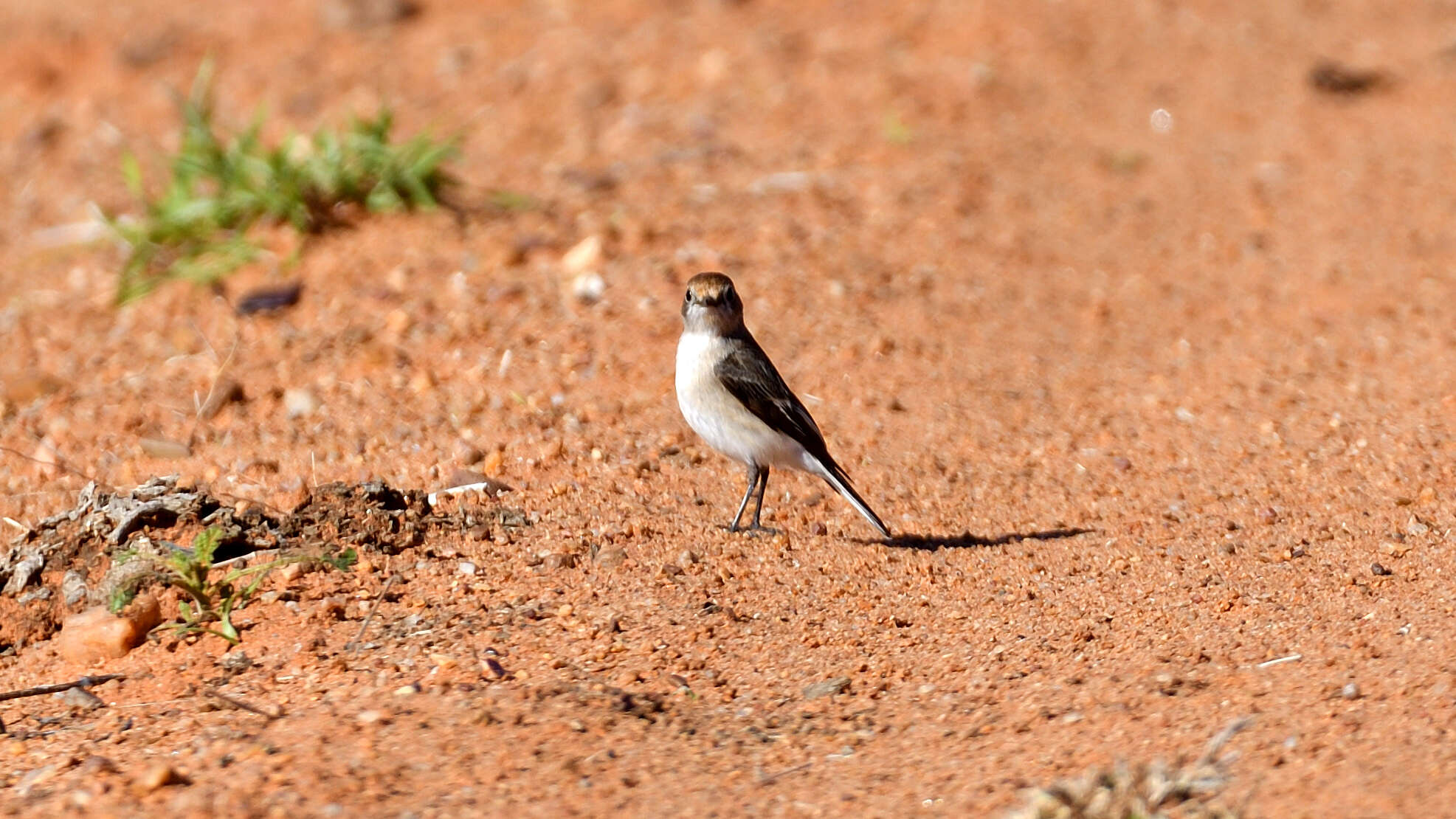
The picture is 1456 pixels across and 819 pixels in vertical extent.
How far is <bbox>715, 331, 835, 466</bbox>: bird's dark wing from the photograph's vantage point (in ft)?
19.6

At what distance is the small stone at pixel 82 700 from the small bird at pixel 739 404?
231cm

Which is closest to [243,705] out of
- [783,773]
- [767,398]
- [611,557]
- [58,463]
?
[611,557]

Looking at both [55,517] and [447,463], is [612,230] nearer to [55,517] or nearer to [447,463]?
[447,463]

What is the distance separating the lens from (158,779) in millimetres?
4000

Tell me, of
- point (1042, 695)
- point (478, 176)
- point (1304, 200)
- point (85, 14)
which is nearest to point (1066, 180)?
point (1304, 200)

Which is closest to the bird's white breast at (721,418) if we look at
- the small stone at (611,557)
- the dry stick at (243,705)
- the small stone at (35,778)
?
the small stone at (611,557)

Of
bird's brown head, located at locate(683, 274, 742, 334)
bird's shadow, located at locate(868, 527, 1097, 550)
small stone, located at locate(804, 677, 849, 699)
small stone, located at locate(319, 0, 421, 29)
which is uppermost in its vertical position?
small stone, located at locate(319, 0, 421, 29)

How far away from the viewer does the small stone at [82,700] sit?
4668 mm

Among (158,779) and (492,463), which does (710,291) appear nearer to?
(492,463)

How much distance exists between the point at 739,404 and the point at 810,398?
4.47 ft

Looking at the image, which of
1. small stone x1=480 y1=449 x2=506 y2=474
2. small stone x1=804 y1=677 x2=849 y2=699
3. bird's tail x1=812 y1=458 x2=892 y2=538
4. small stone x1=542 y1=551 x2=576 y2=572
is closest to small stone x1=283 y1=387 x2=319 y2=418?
small stone x1=480 y1=449 x2=506 y2=474

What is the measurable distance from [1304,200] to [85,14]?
9.54 meters

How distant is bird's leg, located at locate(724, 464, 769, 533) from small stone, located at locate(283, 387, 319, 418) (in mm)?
2132

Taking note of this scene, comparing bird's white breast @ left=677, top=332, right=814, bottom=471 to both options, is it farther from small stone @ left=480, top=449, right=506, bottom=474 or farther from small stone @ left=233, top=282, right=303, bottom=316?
small stone @ left=233, top=282, right=303, bottom=316
